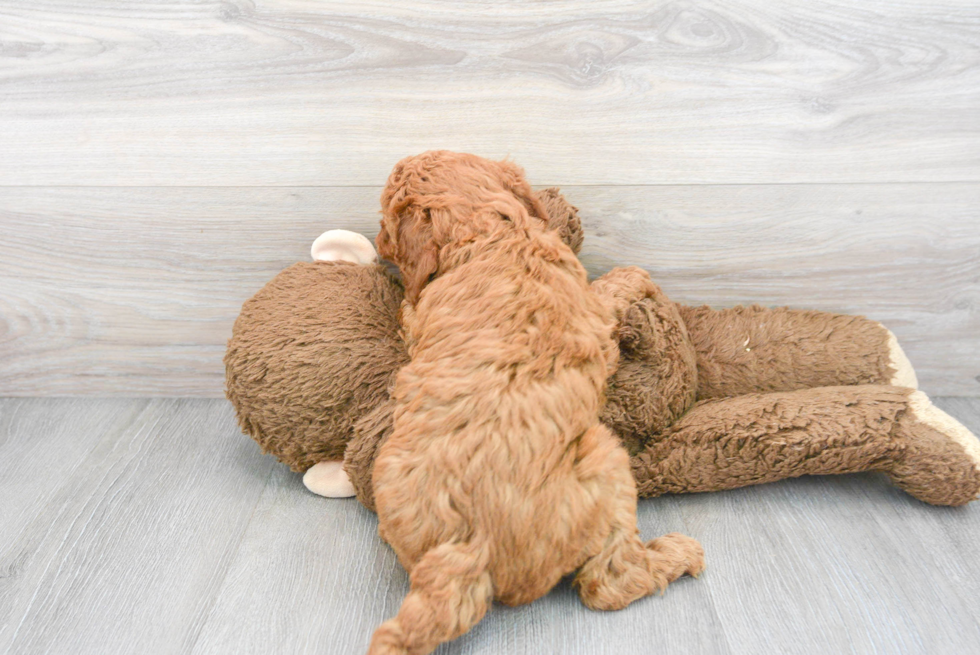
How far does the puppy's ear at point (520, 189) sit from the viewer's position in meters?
1.14


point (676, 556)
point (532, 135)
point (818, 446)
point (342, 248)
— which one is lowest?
point (676, 556)

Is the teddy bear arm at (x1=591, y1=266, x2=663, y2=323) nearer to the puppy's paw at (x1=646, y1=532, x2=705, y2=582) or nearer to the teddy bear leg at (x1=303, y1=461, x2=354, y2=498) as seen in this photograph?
the puppy's paw at (x1=646, y1=532, x2=705, y2=582)

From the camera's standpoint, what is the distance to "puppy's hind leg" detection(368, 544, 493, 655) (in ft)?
2.86

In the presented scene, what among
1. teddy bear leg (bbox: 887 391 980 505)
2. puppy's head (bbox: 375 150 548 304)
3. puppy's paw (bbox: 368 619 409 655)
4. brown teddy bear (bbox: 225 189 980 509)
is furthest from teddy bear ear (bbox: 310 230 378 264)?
teddy bear leg (bbox: 887 391 980 505)

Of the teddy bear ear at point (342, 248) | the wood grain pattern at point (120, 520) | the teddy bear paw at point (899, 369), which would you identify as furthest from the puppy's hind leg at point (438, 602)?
the teddy bear paw at point (899, 369)


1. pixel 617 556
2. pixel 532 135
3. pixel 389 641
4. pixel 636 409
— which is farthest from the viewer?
pixel 532 135

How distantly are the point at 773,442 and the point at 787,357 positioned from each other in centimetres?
23

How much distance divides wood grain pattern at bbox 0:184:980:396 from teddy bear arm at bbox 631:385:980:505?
32 cm

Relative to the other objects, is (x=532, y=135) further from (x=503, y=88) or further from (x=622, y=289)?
(x=622, y=289)

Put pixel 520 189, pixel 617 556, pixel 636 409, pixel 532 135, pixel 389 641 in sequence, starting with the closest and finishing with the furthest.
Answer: pixel 389 641
pixel 617 556
pixel 520 189
pixel 636 409
pixel 532 135

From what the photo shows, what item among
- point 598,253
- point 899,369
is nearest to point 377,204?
point 598,253

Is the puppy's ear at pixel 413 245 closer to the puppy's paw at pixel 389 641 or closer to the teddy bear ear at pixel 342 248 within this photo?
the teddy bear ear at pixel 342 248

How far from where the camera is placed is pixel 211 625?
1054 mm

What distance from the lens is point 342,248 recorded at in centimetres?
138
